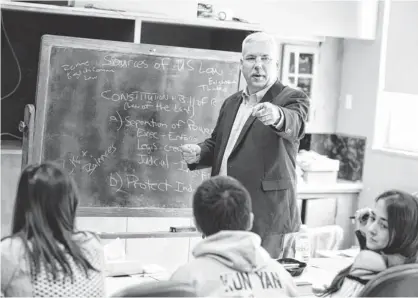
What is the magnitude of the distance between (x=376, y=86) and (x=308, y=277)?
2730 millimetres

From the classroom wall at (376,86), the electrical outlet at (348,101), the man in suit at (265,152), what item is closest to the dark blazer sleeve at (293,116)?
the man in suit at (265,152)

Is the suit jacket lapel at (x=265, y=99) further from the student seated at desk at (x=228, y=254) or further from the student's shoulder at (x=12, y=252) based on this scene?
the student's shoulder at (x=12, y=252)

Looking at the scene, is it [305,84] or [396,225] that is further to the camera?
[305,84]

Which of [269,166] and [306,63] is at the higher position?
[306,63]

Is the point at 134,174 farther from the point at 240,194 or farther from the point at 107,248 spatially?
the point at 240,194

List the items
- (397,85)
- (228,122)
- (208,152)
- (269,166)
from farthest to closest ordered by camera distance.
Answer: (397,85) → (208,152) → (228,122) → (269,166)

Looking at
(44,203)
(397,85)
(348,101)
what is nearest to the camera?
(44,203)

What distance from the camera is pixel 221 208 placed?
2193 millimetres

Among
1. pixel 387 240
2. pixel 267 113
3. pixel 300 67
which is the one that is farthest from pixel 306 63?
pixel 387 240

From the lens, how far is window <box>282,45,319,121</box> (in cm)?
557

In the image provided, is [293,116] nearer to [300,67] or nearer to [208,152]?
[208,152]

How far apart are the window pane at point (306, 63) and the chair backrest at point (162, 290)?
12.3ft

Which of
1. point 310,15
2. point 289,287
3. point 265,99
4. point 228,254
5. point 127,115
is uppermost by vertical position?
point 310,15

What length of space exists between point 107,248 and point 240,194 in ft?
3.18
